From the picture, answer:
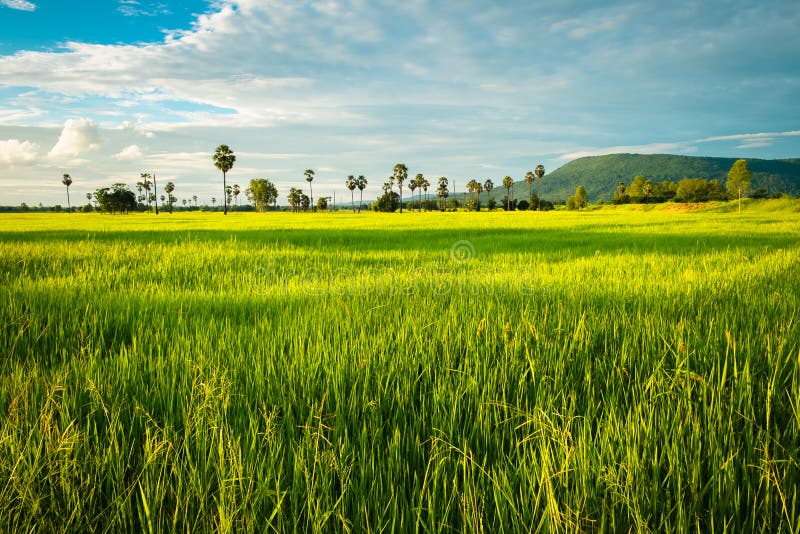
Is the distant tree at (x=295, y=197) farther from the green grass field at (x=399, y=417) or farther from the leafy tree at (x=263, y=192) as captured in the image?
the green grass field at (x=399, y=417)

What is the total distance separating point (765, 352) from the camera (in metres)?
2.55

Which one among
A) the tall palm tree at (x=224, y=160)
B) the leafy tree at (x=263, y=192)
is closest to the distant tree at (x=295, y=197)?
the leafy tree at (x=263, y=192)

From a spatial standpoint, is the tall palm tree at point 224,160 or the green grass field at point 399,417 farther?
the tall palm tree at point 224,160

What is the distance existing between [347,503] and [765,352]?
116 inches

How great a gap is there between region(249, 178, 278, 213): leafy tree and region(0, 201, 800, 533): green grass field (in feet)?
537

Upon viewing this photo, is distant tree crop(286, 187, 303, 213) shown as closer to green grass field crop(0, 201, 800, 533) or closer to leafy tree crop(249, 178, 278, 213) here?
leafy tree crop(249, 178, 278, 213)

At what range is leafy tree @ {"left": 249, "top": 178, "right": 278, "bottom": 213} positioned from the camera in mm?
156125

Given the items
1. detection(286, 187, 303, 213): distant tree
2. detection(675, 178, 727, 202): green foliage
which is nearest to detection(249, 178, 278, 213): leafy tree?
detection(286, 187, 303, 213): distant tree

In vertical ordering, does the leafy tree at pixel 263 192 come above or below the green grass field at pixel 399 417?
above

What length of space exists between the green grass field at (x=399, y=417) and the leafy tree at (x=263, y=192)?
164 metres

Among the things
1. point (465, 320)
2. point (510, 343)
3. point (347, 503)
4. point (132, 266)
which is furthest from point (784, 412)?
point (132, 266)

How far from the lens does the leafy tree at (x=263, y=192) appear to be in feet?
512

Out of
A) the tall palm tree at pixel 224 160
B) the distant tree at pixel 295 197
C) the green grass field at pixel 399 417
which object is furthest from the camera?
the distant tree at pixel 295 197

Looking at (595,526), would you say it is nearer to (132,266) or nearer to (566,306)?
(566,306)
